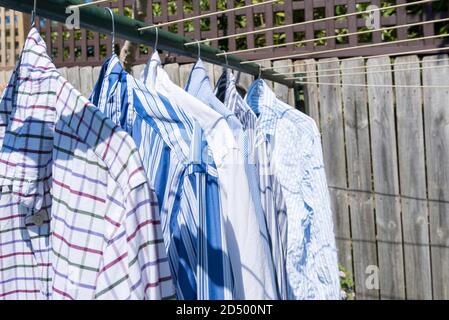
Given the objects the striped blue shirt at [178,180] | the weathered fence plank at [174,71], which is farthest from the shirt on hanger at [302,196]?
the weathered fence plank at [174,71]

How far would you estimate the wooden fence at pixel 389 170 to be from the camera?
2.85 m

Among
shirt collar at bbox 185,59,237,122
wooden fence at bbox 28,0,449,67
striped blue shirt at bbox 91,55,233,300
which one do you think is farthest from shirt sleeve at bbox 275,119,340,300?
wooden fence at bbox 28,0,449,67

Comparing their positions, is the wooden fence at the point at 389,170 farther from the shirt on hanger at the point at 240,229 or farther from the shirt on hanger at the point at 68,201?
the shirt on hanger at the point at 68,201

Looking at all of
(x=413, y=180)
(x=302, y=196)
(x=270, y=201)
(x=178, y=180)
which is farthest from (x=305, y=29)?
(x=178, y=180)

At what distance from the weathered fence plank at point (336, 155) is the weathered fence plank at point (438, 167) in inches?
16.1

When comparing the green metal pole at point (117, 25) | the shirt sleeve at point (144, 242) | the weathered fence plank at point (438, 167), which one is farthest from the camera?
the weathered fence plank at point (438, 167)

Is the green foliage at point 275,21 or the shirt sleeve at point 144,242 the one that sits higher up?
the green foliage at point 275,21

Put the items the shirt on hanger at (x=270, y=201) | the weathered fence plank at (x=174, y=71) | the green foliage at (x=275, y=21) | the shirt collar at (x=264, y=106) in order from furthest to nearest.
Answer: the weathered fence plank at (x=174, y=71) → the green foliage at (x=275, y=21) → the shirt collar at (x=264, y=106) → the shirt on hanger at (x=270, y=201)

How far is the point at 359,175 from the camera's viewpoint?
9.86ft

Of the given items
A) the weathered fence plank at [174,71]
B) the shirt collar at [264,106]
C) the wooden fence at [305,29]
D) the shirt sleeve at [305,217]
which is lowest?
the shirt sleeve at [305,217]

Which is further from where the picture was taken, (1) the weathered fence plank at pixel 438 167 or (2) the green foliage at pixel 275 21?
(2) the green foliage at pixel 275 21

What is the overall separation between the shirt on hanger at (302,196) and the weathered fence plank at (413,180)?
89 cm

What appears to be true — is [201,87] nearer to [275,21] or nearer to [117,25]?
[117,25]
